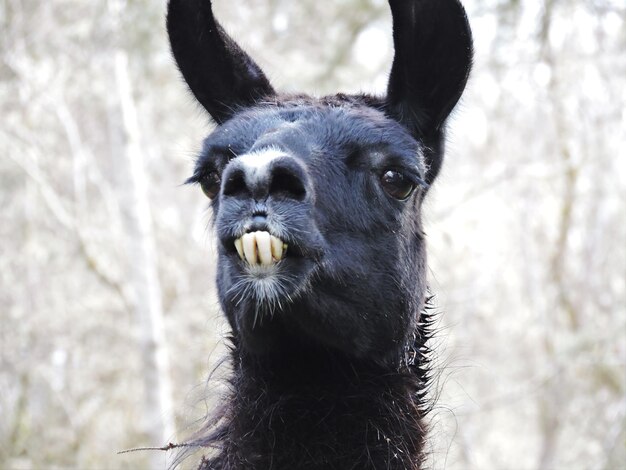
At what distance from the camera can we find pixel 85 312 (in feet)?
54.3

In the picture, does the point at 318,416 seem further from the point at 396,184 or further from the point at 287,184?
the point at 287,184

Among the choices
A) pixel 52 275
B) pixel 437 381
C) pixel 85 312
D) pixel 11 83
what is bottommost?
pixel 437 381

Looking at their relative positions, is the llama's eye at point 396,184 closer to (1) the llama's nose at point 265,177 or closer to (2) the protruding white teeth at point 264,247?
(1) the llama's nose at point 265,177

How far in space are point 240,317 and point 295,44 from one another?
13316mm

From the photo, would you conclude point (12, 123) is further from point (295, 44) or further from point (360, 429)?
point (360, 429)

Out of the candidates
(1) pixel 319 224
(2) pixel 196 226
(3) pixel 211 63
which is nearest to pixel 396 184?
(1) pixel 319 224

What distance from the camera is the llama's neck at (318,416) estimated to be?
136 inches

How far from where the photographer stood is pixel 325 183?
310cm

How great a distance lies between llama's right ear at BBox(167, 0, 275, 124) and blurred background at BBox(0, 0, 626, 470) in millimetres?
4397

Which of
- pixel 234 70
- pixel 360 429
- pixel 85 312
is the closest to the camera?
pixel 360 429

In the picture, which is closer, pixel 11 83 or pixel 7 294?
pixel 11 83

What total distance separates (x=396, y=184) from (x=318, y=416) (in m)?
1.07

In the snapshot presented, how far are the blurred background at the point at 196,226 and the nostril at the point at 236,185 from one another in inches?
229

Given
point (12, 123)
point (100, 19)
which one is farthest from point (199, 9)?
point (12, 123)
